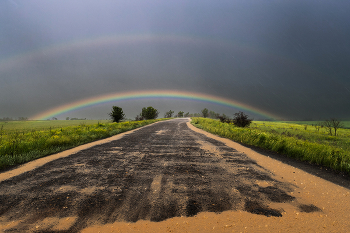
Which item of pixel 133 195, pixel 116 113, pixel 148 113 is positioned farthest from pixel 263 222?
pixel 148 113

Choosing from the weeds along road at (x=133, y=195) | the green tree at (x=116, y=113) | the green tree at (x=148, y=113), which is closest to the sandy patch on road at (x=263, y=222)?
the weeds along road at (x=133, y=195)

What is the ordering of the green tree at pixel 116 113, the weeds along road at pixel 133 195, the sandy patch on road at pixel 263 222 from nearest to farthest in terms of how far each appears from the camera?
the sandy patch on road at pixel 263 222 → the weeds along road at pixel 133 195 → the green tree at pixel 116 113

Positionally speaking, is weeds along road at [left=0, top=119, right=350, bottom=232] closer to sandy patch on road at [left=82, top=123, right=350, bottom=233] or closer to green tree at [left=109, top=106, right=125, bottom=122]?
sandy patch on road at [left=82, top=123, right=350, bottom=233]

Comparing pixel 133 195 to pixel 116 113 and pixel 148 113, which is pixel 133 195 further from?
pixel 148 113

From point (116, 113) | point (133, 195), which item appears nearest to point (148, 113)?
point (116, 113)

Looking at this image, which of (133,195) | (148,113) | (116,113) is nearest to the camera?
(133,195)

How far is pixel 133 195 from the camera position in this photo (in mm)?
3586

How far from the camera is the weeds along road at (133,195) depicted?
2826 millimetres

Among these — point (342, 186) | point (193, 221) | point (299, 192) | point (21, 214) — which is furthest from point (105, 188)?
point (342, 186)

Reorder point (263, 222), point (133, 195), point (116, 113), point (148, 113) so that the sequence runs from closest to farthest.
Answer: point (263, 222), point (133, 195), point (116, 113), point (148, 113)

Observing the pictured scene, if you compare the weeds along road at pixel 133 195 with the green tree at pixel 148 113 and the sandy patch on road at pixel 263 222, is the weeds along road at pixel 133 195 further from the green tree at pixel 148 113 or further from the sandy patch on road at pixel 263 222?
the green tree at pixel 148 113

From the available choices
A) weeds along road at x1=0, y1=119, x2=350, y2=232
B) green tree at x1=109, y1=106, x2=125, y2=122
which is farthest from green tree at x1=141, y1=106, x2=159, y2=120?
weeds along road at x1=0, y1=119, x2=350, y2=232

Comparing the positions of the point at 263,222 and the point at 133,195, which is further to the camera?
the point at 133,195

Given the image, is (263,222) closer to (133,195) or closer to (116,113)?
(133,195)
